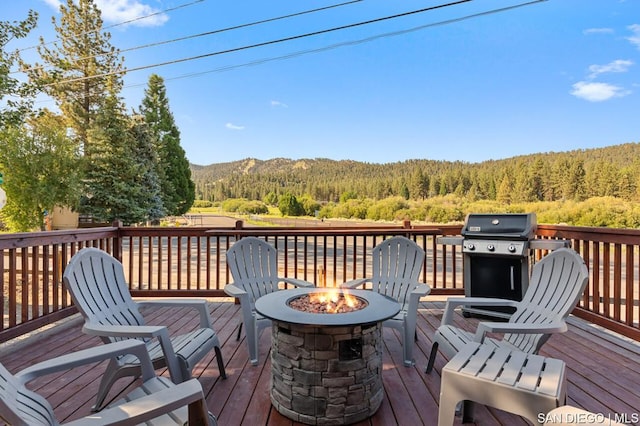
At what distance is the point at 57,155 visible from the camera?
13.5 metres

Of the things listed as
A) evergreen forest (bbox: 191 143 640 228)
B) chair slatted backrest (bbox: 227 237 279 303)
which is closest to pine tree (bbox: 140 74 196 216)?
evergreen forest (bbox: 191 143 640 228)

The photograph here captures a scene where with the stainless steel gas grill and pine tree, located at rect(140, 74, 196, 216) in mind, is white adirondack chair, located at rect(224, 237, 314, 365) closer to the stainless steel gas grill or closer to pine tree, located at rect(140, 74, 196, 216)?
the stainless steel gas grill

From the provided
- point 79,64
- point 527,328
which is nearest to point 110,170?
point 79,64

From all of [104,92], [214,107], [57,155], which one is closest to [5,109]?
[57,155]

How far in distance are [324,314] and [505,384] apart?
0.95m

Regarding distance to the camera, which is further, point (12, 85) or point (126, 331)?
point (12, 85)

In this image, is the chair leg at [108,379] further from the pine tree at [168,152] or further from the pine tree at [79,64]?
the pine tree at [168,152]

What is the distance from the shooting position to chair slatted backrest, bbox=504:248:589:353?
6.95 feet

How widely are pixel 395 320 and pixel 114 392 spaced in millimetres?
2106

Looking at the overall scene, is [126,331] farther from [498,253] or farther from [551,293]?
[498,253]

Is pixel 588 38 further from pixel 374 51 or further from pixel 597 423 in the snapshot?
pixel 597 423

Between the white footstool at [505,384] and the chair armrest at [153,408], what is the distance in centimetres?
109

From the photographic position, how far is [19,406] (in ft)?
4.05

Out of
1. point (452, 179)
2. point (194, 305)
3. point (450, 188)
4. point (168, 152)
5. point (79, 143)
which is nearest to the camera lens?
point (194, 305)
